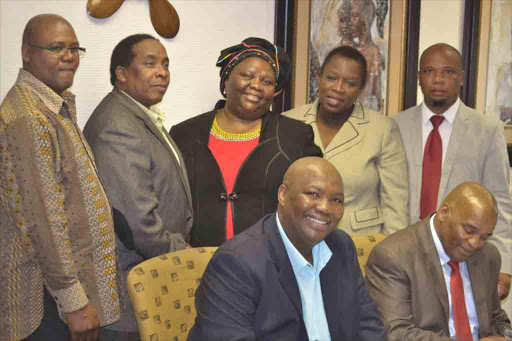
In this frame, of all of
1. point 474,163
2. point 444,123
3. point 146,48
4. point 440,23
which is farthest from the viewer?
point 440,23

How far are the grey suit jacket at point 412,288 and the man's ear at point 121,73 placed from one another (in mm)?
1172

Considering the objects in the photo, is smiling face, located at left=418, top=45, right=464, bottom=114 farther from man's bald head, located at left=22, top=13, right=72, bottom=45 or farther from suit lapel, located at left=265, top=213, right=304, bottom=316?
man's bald head, located at left=22, top=13, right=72, bottom=45

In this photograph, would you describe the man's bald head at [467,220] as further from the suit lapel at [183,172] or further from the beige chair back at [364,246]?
the suit lapel at [183,172]

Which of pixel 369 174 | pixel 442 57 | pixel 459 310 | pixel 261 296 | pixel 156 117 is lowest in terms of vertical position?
pixel 459 310

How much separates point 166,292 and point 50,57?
0.89 m

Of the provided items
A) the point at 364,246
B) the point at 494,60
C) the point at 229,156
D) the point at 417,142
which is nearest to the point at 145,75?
the point at 229,156

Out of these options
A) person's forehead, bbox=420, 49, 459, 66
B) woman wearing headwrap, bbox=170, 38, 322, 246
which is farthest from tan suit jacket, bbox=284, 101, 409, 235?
person's forehead, bbox=420, 49, 459, 66

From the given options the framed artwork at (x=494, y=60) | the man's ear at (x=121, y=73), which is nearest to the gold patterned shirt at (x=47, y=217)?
the man's ear at (x=121, y=73)

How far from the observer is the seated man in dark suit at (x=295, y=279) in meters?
2.08

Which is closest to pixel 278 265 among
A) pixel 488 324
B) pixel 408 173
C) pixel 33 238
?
pixel 33 238

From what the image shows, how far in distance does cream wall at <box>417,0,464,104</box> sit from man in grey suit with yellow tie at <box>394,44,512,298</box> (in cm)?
72

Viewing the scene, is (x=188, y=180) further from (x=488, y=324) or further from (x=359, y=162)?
(x=488, y=324)

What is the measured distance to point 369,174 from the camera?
3.25 m

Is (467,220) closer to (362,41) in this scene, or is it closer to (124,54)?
(124,54)
